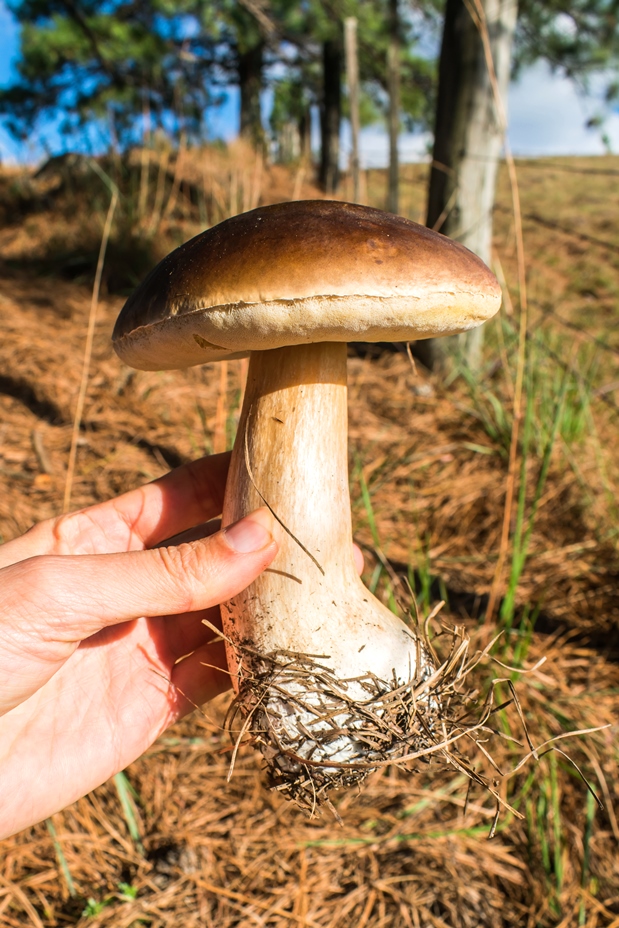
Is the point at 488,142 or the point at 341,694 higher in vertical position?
the point at 488,142

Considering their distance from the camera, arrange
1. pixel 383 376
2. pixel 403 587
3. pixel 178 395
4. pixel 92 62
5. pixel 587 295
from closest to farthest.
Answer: pixel 403 587
pixel 178 395
pixel 383 376
pixel 587 295
pixel 92 62

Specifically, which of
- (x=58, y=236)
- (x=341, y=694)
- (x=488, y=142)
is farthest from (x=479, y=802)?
(x=58, y=236)

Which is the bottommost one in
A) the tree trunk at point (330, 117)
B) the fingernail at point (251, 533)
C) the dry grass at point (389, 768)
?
the dry grass at point (389, 768)

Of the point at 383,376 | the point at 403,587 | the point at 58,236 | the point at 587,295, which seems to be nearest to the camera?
the point at 403,587

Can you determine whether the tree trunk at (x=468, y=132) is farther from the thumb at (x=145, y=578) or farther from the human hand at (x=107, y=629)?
the thumb at (x=145, y=578)

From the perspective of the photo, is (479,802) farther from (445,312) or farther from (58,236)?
(58,236)

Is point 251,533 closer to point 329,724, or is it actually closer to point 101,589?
point 101,589

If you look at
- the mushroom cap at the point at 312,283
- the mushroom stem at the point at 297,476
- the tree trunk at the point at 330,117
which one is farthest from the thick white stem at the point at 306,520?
the tree trunk at the point at 330,117
